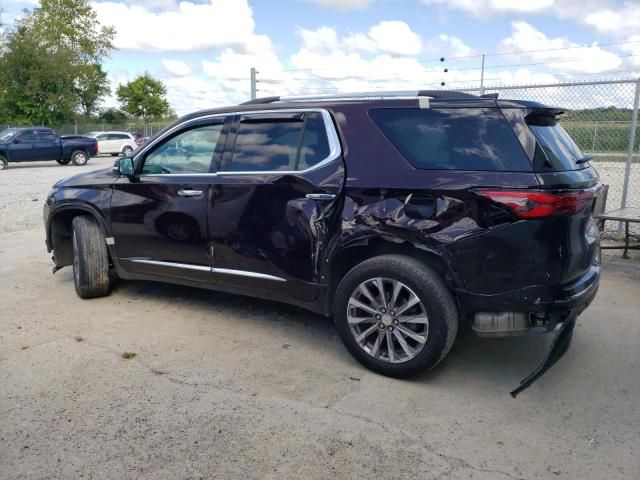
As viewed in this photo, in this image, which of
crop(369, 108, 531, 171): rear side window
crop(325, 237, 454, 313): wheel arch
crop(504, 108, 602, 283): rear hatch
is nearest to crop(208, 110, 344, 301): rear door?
crop(325, 237, 454, 313): wheel arch

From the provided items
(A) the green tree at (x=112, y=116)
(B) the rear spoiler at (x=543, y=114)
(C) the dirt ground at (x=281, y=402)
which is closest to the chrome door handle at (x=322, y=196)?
(C) the dirt ground at (x=281, y=402)

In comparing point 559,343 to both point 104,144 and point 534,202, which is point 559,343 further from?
point 104,144

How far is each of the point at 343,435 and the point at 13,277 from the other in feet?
15.1

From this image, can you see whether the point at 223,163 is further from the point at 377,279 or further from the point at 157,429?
the point at 157,429

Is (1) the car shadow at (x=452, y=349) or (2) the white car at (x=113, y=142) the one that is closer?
(1) the car shadow at (x=452, y=349)

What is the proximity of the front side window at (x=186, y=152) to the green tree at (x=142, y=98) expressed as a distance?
192 ft

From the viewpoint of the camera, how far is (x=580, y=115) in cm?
766

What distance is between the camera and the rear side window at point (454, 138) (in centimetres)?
322

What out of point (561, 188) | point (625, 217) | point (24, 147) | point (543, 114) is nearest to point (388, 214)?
point (561, 188)

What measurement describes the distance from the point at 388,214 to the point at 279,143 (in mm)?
1115

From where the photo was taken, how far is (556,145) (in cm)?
337

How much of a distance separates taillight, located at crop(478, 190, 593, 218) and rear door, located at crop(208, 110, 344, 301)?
109cm

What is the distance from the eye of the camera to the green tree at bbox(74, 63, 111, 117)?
4478 cm

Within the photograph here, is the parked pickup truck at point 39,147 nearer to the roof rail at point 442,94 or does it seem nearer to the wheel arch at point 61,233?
the wheel arch at point 61,233
